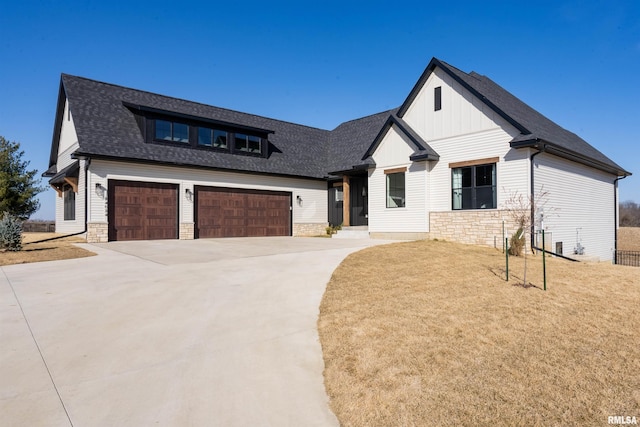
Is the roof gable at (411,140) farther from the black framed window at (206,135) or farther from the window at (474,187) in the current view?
the black framed window at (206,135)

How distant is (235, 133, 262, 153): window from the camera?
68.7ft

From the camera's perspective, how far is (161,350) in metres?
4.35

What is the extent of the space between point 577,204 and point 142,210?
798 inches

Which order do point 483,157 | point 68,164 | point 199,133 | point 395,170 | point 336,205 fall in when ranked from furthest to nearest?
1. point 336,205
2. point 68,164
3. point 199,133
4. point 395,170
5. point 483,157

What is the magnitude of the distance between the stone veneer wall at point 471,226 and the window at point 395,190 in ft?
6.08

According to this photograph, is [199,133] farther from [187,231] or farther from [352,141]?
[352,141]

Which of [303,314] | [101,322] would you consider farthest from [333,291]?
[101,322]

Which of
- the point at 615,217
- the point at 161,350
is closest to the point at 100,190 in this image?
the point at 161,350

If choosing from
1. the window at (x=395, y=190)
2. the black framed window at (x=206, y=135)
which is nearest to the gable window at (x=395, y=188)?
the window at (x=395, y=190)

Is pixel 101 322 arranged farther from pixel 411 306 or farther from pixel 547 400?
pixel 547 400

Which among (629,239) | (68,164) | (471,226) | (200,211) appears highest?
(68,164)

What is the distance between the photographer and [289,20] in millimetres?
16750

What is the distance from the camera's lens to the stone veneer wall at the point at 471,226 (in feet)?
46.2

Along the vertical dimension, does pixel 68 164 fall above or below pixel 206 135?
below
